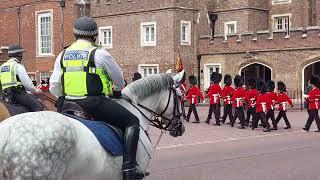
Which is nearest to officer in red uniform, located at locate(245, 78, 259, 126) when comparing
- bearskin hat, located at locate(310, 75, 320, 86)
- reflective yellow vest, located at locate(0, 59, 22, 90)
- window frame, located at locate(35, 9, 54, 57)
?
bearskin hat, located at locate(310, 75, 320, 86)

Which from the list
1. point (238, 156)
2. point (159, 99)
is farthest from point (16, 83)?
point (238, 156)

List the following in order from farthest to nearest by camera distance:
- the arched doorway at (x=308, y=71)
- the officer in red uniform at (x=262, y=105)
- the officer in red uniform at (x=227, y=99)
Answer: the arched doorway at (x=308, y=71), the officer in red uniform at (x=227, y=99), the officer in red uniform at (x=262, y=105)

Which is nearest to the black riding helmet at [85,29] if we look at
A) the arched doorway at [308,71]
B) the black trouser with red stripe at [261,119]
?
the black trouser with red stripe at [261,119]

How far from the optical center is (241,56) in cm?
3506

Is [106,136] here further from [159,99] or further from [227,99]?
[227,99]

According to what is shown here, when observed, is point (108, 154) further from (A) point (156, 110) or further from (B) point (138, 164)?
(A) point (156, 110)

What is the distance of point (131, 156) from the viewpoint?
19.3 ft

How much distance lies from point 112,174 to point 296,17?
114 ft

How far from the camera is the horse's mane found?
6508 millimetres

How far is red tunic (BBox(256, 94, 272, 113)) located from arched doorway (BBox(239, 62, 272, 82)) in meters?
16.1

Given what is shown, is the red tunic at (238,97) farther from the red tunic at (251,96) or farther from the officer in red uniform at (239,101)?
the red tunic at (251,96)

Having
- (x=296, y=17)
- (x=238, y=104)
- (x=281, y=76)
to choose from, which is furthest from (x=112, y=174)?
(x=296, y=17)

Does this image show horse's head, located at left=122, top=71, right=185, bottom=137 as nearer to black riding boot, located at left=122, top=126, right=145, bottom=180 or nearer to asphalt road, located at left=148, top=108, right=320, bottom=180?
black riding boot, located at left=122, top=126, right=145, bottom=180

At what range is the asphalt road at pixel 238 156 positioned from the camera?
35.1ft
